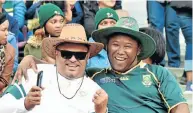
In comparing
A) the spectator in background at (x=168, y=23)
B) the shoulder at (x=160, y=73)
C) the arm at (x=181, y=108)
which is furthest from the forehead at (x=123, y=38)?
the spectator in background at (x=168, y=23)

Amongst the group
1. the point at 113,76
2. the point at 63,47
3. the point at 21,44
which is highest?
the point at 63,47

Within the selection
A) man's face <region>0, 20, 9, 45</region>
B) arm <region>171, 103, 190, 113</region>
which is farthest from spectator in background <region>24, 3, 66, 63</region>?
arm <region>171, 103, 190, 113</region>

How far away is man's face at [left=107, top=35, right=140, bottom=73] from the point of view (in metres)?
4.28

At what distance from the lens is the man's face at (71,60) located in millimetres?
3967

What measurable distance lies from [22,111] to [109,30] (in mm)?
969

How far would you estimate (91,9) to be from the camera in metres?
8.42

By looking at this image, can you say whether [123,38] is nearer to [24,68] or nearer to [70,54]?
[70,54]

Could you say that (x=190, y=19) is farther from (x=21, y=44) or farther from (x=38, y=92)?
(x=38, y=92)

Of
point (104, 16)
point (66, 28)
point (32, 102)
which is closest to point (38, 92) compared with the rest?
point (32, 102)

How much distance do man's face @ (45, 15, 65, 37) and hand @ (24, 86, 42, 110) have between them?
258 cm

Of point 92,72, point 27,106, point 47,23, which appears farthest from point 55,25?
point 27,106

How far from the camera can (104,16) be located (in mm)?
6461

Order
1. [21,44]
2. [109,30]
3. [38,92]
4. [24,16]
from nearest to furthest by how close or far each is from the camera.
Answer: [38,92] < [109,30] < [21,44] < [24,16]

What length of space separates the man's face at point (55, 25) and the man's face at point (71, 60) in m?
2.26
